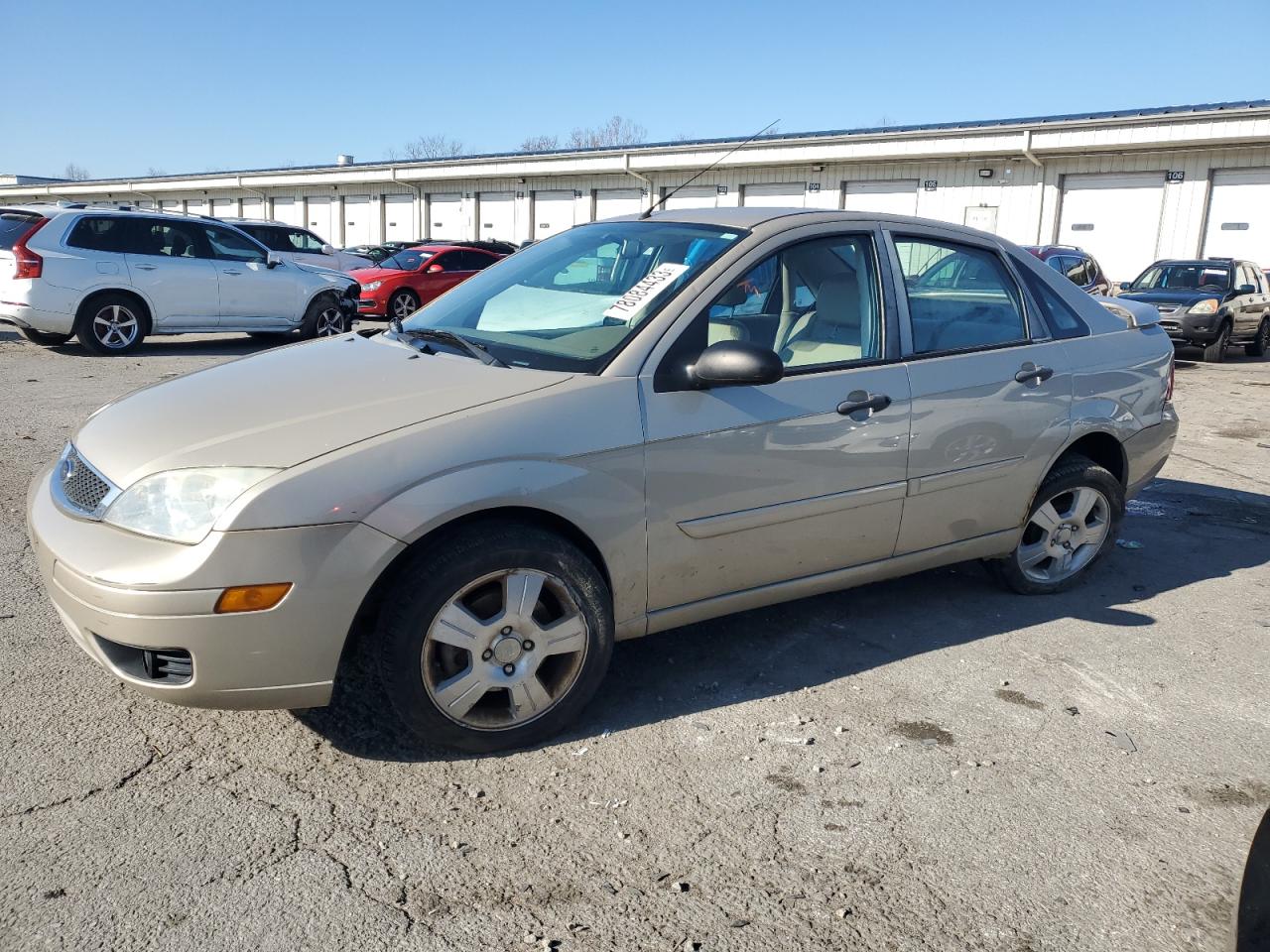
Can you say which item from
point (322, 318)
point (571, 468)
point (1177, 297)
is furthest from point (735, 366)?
point (1177, 297)

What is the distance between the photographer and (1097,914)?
2.60 metres

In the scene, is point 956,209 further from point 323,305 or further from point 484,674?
point 484,674

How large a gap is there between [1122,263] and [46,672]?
2456 cm

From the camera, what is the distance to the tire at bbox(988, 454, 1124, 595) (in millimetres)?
4742

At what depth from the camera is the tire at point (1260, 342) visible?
17.4 m

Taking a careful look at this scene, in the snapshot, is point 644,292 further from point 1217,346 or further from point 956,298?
point 1217,346

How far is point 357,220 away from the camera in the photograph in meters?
41.5

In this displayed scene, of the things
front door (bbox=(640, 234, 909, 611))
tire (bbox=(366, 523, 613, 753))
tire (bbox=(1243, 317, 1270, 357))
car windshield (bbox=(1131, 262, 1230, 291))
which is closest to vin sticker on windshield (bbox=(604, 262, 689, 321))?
front door (bbox=(640, 234, 909, 611))

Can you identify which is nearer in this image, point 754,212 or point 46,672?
point 46,672

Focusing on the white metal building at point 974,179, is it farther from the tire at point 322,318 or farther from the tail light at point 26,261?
the tail light at point 26,261

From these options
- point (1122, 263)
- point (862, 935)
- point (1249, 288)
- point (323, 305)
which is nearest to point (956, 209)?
point (1122, 263)

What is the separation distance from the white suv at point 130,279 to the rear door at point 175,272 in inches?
0.5

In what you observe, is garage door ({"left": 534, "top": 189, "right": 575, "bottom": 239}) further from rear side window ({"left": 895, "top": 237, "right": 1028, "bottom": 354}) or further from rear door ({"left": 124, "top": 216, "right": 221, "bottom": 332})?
rear side window ({"left": 895, "top": 237, "right": 1028, "bottom": 354})

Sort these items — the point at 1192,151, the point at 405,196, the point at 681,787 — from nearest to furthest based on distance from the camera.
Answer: the point at 681,787, the point at 1192,151, the point at 405,196
